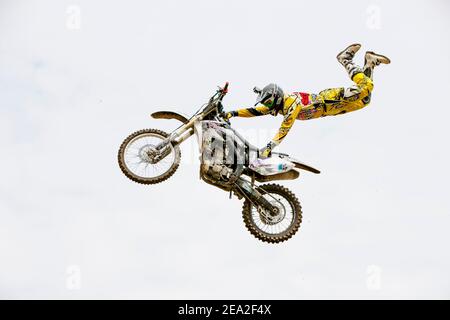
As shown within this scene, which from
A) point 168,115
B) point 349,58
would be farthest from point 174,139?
point 349,58

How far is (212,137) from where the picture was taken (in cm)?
1886

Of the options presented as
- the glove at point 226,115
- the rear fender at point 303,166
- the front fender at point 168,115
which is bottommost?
the rear fender at point 303,166

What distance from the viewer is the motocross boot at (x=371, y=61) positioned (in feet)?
64.4

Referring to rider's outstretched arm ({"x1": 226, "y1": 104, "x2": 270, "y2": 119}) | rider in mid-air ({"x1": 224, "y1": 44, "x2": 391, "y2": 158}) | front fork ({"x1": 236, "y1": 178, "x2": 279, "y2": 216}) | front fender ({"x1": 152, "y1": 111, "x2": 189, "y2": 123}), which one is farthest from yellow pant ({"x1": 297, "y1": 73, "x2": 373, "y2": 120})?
front fender ({"x1": 152, "y1": 111, "x2": 189, "y2": 123})

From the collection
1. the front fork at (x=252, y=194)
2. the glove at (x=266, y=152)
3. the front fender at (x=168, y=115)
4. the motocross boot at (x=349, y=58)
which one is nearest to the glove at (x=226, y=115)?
the front fender at (x=168, y=115)

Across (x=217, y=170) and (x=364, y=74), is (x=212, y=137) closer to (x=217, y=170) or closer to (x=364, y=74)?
(x=217, y=170)

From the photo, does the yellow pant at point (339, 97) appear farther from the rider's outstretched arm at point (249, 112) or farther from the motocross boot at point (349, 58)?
the rider's outstretched arm at point (249, 112)

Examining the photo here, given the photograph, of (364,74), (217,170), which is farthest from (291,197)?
(364,74)

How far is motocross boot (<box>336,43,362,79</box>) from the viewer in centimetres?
1978

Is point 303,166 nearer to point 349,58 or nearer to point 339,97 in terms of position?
point 339,97

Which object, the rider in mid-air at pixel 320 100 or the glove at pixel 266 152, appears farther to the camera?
the rider in mid-air at pixel 320 100

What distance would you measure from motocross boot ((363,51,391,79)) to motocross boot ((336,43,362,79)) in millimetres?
238

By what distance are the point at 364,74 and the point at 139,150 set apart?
6678 mm

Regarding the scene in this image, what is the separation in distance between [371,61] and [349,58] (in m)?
0.64
